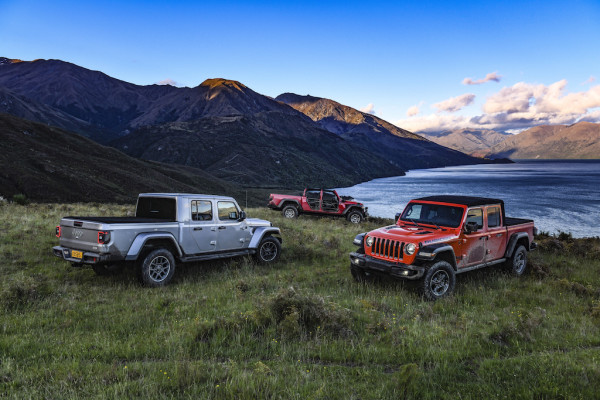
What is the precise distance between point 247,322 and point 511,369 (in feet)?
11.6

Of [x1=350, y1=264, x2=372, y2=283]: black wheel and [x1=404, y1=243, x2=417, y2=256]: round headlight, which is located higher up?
[x1=404, y1=243, x2=417, y2=256]: round headlight

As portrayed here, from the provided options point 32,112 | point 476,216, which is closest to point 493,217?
point 476,216

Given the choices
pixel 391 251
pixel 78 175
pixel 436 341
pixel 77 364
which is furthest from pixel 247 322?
pixel 78 175

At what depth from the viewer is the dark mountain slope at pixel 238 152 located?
102312 millimetres

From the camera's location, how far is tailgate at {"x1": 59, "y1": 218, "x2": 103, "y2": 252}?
6965 millimetres

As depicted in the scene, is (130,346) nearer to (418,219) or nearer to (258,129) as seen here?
(418,219)

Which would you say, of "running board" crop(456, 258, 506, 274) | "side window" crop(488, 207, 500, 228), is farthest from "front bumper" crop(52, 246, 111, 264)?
"side window" crop(488, 207, 500, 228)

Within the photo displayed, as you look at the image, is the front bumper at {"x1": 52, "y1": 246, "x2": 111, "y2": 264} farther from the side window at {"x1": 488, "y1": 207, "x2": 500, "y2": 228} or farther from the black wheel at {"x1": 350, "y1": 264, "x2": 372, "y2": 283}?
the side window at {"x1": 488, "y1": 207, "x2": 500, "y2": 228}

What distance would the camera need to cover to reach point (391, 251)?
7598mm

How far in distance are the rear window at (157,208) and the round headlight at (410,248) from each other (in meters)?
5.09

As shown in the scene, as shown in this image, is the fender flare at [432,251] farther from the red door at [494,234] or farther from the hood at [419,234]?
the red door at [494,234]

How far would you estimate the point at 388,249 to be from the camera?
763 cm

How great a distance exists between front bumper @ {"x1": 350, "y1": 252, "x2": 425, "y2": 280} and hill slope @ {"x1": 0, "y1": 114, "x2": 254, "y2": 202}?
32941mm

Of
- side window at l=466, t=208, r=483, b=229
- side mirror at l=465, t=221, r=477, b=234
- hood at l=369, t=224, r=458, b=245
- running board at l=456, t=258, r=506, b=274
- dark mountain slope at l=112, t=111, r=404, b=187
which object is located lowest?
running board at l=456, t=258, r=506, b=274
